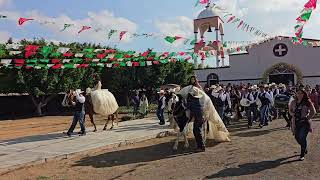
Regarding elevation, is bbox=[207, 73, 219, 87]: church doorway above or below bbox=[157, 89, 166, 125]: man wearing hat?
above

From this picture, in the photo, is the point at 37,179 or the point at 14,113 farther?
the point at 14,113

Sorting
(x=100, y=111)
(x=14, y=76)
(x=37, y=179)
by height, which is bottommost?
(x=37, y=179)

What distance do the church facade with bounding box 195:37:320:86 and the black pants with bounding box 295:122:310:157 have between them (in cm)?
2601

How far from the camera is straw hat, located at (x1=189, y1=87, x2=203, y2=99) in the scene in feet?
39.3

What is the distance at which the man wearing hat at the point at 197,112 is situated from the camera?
38.6ft

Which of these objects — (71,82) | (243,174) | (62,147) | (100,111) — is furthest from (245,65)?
(243,174)

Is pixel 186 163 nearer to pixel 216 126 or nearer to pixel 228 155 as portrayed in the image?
pixel 228 155

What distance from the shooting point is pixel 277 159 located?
33.2ft

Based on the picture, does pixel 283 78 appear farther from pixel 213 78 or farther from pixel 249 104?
pixel 249 104

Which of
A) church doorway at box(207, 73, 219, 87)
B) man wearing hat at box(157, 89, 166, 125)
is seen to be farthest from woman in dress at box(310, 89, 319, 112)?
church doorway at box(207, 73, 219, 87)

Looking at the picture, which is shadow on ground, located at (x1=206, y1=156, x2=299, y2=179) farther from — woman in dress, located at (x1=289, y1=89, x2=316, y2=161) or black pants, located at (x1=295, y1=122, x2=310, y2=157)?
woman in dress, located at (x1=289, y1=89, x2=316, y2=161)

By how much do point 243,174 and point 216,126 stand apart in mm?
4340

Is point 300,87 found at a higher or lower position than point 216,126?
higher

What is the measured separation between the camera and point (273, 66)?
37719mm
